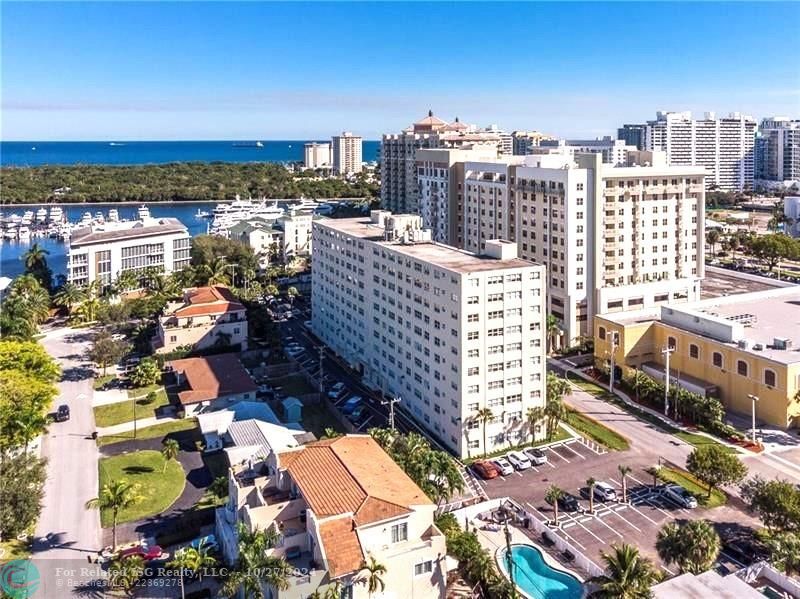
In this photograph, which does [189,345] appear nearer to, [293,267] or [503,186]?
[503,186]

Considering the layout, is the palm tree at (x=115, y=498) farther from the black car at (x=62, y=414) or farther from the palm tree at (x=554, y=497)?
the palm tree at (x=554, y=497)

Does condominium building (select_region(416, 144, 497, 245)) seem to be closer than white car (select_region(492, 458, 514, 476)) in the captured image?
No

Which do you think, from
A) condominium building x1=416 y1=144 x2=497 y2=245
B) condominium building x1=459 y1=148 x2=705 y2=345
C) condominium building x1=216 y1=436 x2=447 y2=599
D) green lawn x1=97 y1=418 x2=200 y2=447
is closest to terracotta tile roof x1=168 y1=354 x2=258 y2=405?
green lawn x1=97 y1=418 x2=200 y2=447

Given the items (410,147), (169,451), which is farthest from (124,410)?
(410,147)

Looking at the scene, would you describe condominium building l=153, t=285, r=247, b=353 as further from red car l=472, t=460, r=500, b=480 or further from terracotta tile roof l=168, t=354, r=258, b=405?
red car l=472, t=460, r=500, b=480

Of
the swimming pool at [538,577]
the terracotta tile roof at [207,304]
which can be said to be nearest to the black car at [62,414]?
the terracotta tile roof at [207,304]

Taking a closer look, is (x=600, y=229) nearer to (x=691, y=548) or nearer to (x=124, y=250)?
(x=691, y=548)

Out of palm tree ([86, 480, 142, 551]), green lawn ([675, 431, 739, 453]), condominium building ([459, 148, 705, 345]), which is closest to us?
palm tree ([86, 480, 142, 551])
